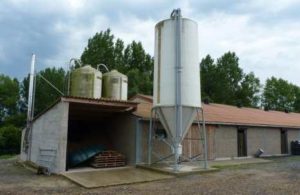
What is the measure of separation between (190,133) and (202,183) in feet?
20.8

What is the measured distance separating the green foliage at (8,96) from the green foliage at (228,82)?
2623 centimetres

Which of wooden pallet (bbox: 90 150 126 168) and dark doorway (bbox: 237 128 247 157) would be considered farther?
dark doorway (bbox: 237 128 247 157)

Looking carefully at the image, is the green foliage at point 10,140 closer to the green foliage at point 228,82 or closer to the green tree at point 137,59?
the green tree at point 137,59

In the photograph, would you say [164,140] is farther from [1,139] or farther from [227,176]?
[1,139]

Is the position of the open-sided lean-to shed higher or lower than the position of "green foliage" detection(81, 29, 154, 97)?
lower

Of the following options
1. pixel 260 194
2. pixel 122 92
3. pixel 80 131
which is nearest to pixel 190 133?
pixel 122 92

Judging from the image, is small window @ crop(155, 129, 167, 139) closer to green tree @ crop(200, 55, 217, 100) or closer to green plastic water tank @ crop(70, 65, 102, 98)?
green plastic water tank @ crop(70, 65, 102, 98)

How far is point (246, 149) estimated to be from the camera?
801 inches

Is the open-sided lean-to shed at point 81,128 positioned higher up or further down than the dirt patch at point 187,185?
Result: higher up

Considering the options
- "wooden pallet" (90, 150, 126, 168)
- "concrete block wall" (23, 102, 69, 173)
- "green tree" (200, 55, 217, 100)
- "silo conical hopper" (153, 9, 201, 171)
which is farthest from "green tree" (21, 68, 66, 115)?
"silo conical hopper" (153, 9, 201, 171)

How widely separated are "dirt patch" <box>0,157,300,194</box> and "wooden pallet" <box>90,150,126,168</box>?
7.37ft

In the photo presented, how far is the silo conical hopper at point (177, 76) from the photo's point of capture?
43.9 ft

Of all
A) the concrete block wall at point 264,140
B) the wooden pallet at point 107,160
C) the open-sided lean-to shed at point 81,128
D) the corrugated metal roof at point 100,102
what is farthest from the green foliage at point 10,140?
the concrete block wall at point 264,140

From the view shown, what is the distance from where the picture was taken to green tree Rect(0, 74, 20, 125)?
4484cm
